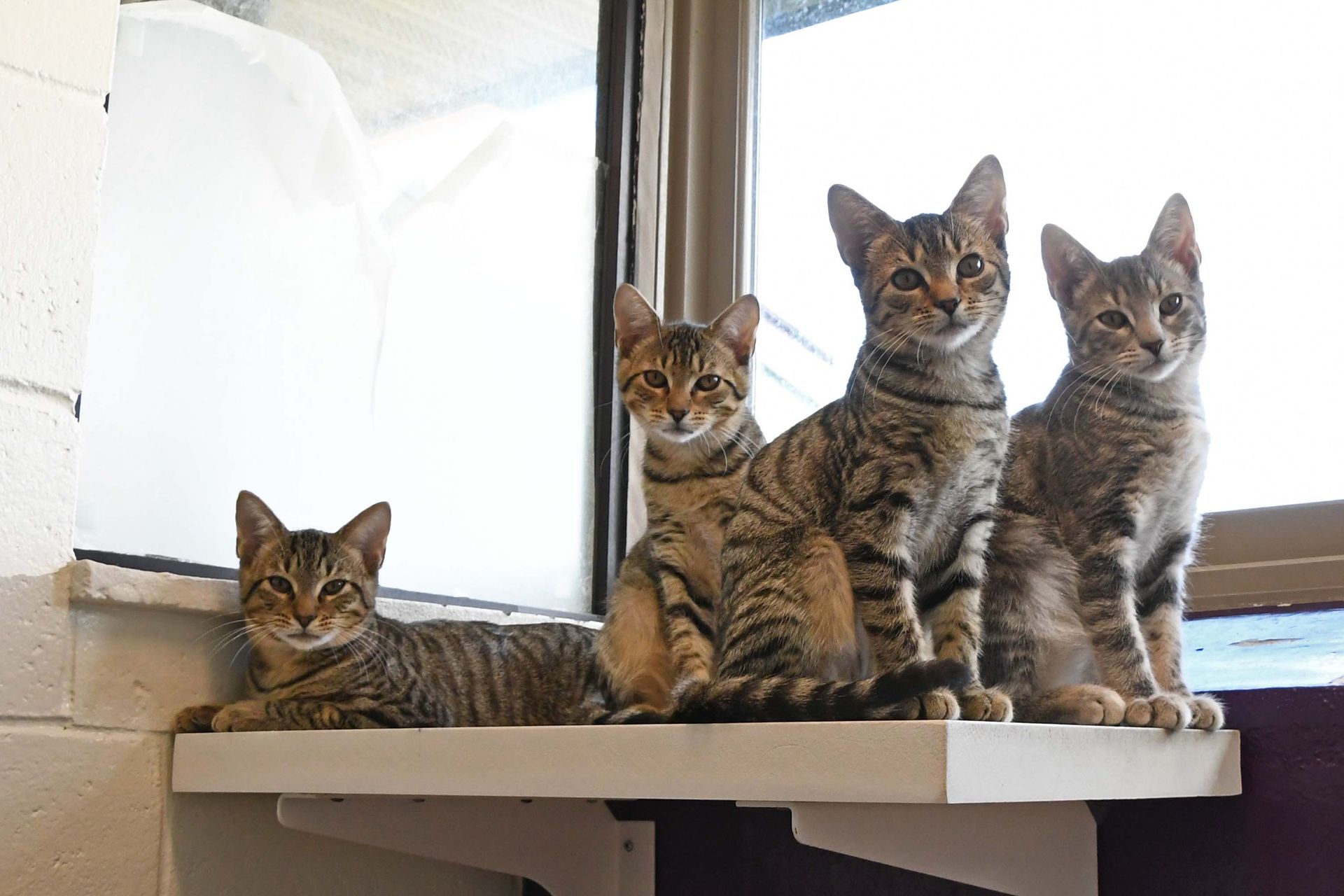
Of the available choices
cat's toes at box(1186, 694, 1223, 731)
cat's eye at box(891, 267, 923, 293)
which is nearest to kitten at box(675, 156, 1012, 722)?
cat's eye at box(891, 267, 923, 293)

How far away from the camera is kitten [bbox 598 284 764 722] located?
1.56 meters

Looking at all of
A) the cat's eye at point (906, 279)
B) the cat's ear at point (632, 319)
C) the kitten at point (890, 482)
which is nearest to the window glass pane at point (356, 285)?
the cat's ear at point (632, 319)

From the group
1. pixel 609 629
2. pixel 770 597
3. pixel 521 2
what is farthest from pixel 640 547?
pixel 521 2

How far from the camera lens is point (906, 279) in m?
1.42

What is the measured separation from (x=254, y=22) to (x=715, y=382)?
0.80m

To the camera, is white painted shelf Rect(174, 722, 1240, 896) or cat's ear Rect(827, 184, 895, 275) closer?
white painted shelf Rect(174, 722, 1240, 896)

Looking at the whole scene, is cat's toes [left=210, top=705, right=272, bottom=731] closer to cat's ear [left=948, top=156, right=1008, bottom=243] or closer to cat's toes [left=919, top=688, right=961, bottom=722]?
cat's toes [left=919, top=688, right=961, bottom=722]

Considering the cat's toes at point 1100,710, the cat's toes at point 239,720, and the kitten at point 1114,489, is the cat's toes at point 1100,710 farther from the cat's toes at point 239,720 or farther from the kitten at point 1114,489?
the cat's toes at point 239,720

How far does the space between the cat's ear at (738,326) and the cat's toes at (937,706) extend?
2.48 ft

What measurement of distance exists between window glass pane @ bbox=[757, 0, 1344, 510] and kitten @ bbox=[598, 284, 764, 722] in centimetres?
31

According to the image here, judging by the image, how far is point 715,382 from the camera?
1667mm

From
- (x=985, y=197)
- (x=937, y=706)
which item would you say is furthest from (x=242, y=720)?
(x=985, y=197)

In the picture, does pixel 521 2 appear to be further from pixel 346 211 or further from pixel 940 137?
pixel 940 137

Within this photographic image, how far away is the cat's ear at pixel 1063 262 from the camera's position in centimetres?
157
